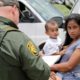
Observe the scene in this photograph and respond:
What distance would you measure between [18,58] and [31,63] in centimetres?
9

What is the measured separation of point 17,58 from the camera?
2498mm

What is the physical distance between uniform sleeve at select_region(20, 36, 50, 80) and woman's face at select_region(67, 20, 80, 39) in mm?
1504

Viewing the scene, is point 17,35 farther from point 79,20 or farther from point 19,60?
point 79,20

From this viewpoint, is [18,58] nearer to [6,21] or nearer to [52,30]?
[6,21]

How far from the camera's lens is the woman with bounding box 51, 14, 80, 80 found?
3.83 m

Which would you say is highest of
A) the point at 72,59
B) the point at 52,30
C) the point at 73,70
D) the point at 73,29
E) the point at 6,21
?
the point at 6,21

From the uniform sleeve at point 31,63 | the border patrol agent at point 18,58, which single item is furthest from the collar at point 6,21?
the uniform sleeve at point 31,63

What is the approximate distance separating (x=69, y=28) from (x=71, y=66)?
47 cm

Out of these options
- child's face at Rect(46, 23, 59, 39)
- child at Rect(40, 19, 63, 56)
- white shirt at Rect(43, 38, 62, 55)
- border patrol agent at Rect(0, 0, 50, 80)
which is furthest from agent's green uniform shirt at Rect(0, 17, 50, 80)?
child's face at Rect(46, 23, 59, 39)

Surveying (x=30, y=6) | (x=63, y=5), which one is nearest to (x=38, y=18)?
(x=30, y=6)

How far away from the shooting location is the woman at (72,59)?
3834 mm

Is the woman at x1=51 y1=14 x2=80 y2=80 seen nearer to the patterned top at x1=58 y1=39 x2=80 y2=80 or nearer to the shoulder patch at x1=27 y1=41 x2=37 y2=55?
the patterned top at x1=58 y1=39 x2=80 y2=80

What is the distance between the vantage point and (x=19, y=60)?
8.23ft

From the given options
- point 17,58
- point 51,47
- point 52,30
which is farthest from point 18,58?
point 52,30
